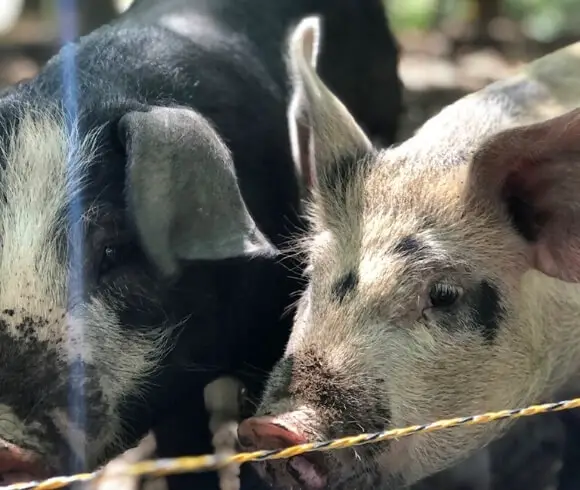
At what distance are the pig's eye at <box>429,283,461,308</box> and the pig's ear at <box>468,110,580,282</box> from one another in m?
0.20

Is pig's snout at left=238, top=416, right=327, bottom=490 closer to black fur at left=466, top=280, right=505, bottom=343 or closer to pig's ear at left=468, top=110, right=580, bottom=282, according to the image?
black fur at left=466, top=280, right=505, bottom=343

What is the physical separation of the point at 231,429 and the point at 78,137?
695mm

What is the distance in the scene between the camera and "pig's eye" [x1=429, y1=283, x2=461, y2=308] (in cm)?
166

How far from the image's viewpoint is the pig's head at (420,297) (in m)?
1.54

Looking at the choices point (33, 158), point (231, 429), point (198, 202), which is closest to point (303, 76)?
point (198, 202)

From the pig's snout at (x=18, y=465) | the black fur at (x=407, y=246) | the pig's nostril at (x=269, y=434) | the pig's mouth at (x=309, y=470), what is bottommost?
the pig's mouth at (x=309, y=470)

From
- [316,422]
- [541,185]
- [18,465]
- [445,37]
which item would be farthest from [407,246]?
[445,37]

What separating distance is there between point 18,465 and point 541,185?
104cm

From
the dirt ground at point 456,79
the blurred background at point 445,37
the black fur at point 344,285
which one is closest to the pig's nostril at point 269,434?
the black fur at point 344,285

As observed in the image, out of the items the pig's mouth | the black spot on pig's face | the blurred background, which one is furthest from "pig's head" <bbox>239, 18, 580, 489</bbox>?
the blurred background

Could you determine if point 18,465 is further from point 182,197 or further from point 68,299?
point 182,197

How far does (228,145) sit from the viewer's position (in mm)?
2146

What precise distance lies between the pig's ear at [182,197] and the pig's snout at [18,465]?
0.42 meters

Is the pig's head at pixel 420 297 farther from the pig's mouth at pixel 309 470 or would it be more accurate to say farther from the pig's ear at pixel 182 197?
the pig's ear at pixel 182 197
